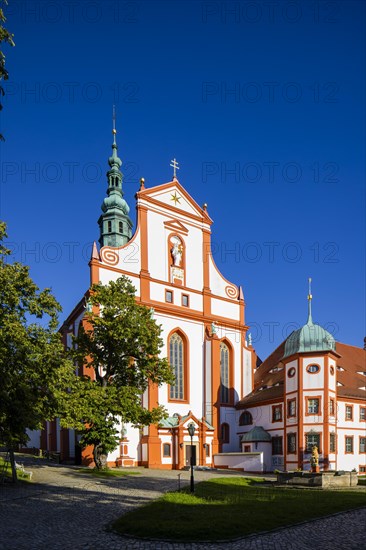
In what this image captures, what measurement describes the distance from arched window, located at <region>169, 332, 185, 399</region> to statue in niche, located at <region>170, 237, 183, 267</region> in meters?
6.29

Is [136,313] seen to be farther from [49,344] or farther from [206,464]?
[206,464]

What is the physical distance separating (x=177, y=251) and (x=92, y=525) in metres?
34.0

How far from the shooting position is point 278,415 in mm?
40781

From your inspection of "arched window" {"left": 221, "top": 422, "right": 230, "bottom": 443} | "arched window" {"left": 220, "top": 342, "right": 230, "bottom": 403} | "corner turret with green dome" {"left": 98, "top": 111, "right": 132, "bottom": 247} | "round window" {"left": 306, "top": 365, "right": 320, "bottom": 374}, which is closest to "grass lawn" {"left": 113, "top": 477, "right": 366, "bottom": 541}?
"round window" {"left": 306, "top": 365, "right": 320, "bottom": 374}

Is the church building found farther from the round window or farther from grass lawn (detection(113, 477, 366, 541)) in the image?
grass lawn (detection(113, 477, 366, 541))

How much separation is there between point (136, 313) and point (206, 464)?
16.5 meters

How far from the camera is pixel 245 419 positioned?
4462 cm

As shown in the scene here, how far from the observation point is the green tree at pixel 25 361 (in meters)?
20.9

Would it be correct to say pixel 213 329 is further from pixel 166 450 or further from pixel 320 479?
pixel 320 479

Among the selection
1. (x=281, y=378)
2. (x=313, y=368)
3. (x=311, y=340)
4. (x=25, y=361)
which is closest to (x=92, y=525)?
(x=25, y=361)

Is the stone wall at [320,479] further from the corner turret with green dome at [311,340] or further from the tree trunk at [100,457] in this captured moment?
the corner turret with green dome at [311,340]

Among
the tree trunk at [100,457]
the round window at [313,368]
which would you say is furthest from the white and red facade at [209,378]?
the tree trunk at [100,457]

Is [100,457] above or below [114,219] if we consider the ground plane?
below

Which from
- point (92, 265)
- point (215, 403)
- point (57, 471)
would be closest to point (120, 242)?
point (92, 265)
